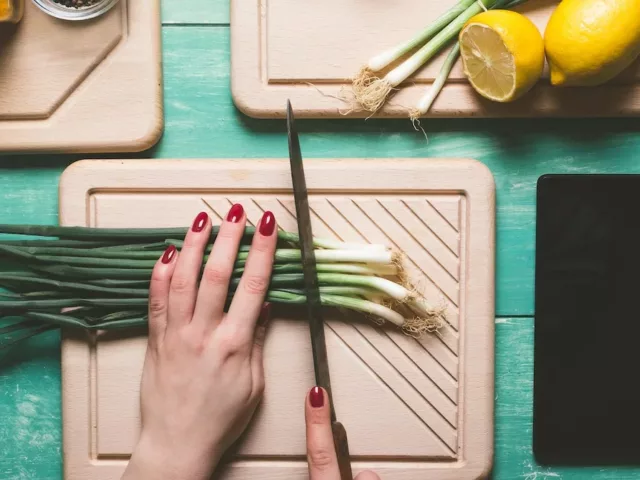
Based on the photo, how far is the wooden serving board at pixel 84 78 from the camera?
913 millimetres

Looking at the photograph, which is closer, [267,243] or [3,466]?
[267,243]

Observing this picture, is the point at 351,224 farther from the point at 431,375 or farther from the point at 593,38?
the point at 593,38

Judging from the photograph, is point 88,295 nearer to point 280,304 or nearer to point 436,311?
point 280,304

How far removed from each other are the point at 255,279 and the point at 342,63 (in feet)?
1.13

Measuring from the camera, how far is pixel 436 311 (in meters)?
0.89

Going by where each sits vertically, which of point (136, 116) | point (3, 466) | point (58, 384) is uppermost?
point (136, 116)

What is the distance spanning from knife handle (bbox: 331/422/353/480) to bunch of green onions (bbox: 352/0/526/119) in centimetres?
46

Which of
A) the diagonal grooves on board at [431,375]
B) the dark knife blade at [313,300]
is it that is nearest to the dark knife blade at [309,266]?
the dark knife blade at [313,300]

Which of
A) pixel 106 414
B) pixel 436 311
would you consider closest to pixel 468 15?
pixel 436 311

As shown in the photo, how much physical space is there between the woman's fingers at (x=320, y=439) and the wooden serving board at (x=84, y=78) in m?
0.46

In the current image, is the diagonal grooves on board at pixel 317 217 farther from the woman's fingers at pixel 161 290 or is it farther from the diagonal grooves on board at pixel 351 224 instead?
the woman's fingers at pixel 161 290

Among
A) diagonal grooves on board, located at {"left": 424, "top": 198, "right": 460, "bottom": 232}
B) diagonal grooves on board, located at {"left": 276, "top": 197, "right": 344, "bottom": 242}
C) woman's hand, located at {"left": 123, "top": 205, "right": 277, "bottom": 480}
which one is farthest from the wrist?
diagonal grooves on board, located at {"left": 424, "top": 198, "right": 460, "bottom": 232}

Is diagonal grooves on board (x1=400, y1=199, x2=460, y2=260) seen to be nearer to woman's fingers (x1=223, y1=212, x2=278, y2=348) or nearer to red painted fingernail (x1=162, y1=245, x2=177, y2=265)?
woman's fingers (x1=223, y1=212, x2=278, y2=348)

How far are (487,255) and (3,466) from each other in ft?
2.73
